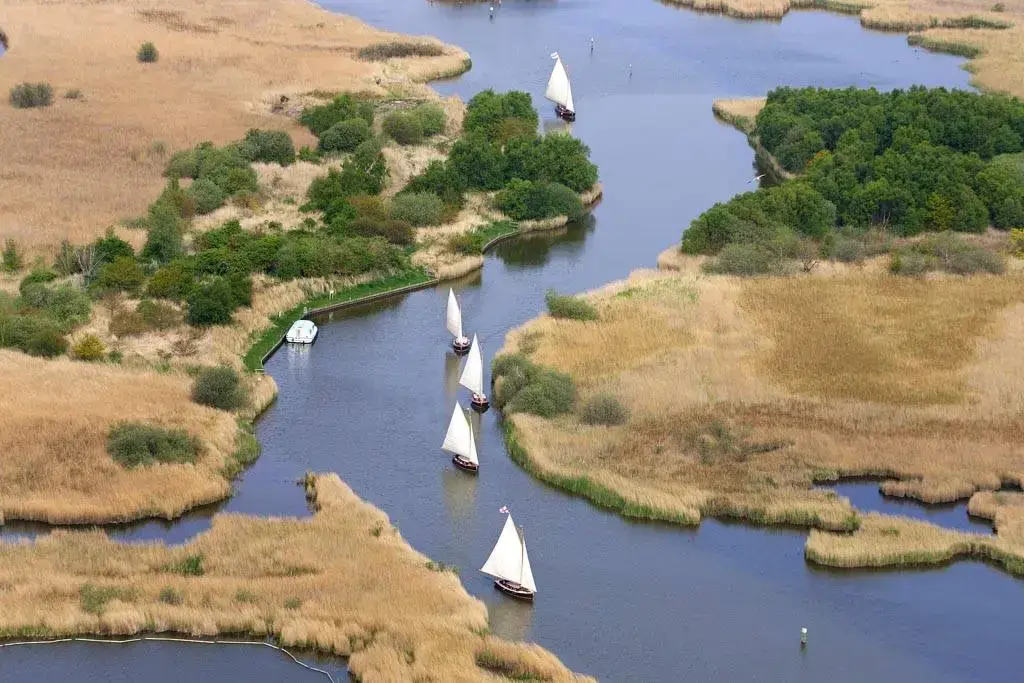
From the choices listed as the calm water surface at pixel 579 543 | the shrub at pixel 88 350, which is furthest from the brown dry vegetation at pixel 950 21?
the shrub at pixel 88 350

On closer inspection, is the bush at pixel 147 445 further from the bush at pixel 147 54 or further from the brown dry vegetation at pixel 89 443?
the bush at pixel 147 54

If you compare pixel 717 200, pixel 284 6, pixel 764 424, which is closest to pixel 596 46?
pixel 284 6

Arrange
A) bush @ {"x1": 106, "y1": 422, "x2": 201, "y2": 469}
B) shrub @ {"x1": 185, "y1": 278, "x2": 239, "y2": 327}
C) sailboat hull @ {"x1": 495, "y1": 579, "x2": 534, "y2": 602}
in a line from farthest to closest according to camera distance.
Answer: shrub @ {"x1": 185, "y1": 278, "x2": 239, "y2": 327}, bush @ {"x1": 106, "y1": 422, "x2": 201, "y2": 469}, sailboat hull @ {"x1": 495, "y1": 579, "x2": 534, "y2": 602}

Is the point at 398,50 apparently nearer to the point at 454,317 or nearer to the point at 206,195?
the point at 206,195

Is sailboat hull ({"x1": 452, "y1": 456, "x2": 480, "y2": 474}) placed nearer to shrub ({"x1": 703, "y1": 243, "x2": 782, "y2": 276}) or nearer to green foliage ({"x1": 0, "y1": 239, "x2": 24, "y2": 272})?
shrub ({"x1": 703, "y1": 243, "x2": 782, "y2": 276})

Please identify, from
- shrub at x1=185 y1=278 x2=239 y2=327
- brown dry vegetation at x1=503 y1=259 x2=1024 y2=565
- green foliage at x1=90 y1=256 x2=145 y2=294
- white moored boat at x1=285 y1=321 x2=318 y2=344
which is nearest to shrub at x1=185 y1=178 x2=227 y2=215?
green foliage at x1=90 y1=256 x2=145 y2=294

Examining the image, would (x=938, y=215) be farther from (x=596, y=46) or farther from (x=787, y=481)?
(x=596, y=46)

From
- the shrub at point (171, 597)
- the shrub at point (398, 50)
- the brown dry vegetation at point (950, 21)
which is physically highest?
the brown dry vegetation at point (950, 21)
